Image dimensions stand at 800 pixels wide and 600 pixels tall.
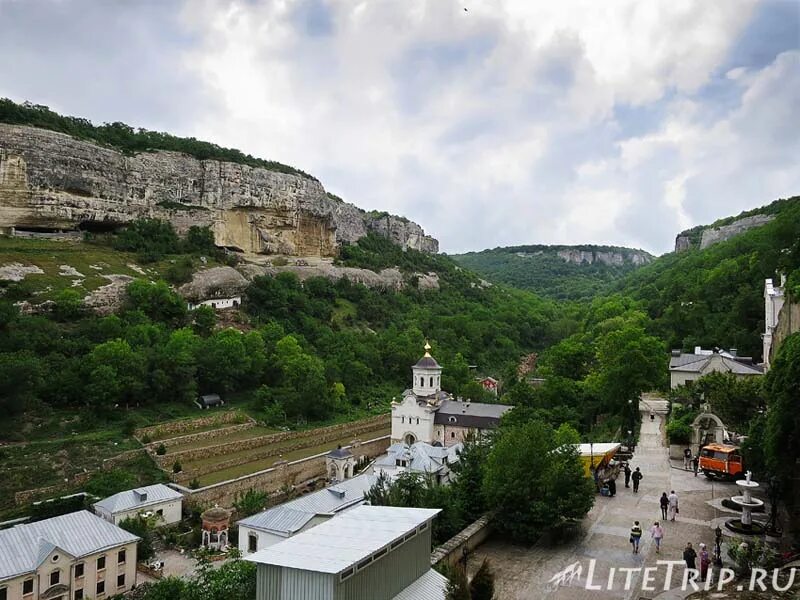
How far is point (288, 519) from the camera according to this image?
21.3 m

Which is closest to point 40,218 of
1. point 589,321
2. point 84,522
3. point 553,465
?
point 84,522

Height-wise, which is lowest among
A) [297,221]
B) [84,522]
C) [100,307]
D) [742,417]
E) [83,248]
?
[84,522]

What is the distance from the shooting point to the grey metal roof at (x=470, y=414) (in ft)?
116

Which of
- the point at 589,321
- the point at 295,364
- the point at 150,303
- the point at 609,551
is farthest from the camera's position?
the point at 589,321

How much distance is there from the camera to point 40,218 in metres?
50.4

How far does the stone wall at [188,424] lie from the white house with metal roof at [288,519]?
12419 millimetres

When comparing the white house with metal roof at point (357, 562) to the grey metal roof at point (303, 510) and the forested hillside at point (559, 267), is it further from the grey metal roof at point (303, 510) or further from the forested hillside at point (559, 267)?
the forested hillside at point (559, 267)

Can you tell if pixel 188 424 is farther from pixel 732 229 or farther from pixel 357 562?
pixel 732 229

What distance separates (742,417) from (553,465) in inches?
554

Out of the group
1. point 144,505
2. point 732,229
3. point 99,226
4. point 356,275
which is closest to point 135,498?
point 144,505

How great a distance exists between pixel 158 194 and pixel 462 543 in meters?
58.1

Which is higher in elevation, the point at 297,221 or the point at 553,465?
the point at 297,221

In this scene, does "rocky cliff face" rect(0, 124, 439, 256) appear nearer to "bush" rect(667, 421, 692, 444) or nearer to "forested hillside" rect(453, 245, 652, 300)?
"bush" rect(667, 421, 692, 444)

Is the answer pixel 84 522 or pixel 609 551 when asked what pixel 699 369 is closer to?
pixel 609 551
